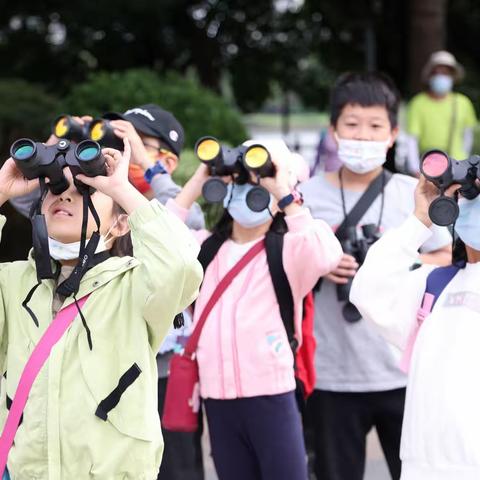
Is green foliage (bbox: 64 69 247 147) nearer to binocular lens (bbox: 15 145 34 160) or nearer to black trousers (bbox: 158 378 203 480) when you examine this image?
black trousers (bbox: 158 378 203 480)

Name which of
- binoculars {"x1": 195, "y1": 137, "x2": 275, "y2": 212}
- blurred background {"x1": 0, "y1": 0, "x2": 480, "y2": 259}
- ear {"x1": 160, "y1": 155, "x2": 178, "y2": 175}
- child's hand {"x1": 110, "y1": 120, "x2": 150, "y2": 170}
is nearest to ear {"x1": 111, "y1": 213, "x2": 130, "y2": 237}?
binoculars {"x1": 195, "y1": 137, "x2": 275, "y2": 212}

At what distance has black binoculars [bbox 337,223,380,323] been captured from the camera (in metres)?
4.14

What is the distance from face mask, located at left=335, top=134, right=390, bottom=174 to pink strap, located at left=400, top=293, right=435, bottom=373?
1.11 metres

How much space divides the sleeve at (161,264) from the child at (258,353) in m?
0.92

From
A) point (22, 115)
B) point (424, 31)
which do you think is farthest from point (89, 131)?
point (424, 31)

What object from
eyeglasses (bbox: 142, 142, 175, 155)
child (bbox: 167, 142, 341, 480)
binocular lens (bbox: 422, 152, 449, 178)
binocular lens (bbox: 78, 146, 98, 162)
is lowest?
child (bbox: 167, 142, 341, 480)

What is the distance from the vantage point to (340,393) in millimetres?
4145

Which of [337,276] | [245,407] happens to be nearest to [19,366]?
[245,407]

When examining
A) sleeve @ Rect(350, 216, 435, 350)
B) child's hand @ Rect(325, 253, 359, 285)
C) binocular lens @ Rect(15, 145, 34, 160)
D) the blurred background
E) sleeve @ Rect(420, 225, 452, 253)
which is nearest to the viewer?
binocular lens @ Rect(15, 145, 34, 160)

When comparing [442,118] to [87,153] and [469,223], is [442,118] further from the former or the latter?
[87,153]

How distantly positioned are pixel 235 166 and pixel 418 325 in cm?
97

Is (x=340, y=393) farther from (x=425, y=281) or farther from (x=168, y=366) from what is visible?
(x=425, y=281)

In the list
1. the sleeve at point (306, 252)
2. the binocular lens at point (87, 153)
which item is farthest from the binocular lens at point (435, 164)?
the binocular lens at point (87, 153)

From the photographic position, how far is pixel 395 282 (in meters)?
3.31
